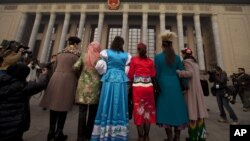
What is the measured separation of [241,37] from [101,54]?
2936cm

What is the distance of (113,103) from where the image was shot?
3.24 metres

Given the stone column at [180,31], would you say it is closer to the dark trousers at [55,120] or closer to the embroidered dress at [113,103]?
the embroidered dress at [113,103]

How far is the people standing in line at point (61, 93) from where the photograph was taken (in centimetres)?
351

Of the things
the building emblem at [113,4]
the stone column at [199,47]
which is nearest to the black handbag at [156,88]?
the stone column at [199,47]

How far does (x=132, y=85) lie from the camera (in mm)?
3559

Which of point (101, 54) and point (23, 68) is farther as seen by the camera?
point (101, 54)

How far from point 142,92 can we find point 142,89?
0.18ft

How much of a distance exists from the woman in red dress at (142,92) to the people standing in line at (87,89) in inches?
26.9

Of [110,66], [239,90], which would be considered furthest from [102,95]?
[239,90]

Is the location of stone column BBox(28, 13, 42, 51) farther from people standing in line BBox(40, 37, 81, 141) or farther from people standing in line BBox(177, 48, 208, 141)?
people standing in line BBox(177, 48, 208, 141)

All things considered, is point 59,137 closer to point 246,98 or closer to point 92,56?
point 92,56

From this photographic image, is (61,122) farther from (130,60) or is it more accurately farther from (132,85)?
→ (130,60)

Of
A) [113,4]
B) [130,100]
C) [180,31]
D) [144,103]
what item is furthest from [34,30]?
[144,103]

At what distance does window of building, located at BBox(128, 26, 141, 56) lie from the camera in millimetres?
30244
